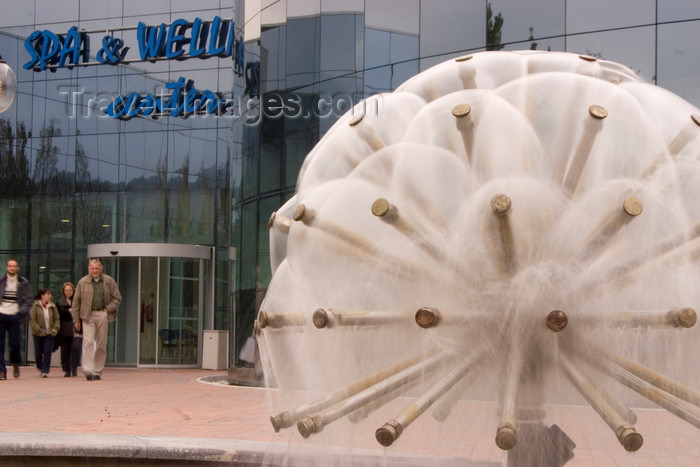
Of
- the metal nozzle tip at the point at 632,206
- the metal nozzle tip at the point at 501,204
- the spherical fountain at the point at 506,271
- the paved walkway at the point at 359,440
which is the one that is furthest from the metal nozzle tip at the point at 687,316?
the metal nozzle tip at the point at 501,204

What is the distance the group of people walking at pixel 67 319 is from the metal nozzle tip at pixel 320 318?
10.7 metres

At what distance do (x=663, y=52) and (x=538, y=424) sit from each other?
370 inches

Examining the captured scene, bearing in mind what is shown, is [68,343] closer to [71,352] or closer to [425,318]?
[71,352]

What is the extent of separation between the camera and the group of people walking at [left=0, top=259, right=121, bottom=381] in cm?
1343

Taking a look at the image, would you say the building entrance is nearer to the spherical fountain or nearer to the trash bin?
the trash bin

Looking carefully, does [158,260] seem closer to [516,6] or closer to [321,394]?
[516,6]

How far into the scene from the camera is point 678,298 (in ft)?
9.70

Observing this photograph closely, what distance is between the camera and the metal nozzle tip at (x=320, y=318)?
3.08 m

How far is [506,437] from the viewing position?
285cm

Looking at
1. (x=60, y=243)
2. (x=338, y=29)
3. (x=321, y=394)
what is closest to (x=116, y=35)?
(x=60, y=243)

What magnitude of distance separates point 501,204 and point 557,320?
1.25ft

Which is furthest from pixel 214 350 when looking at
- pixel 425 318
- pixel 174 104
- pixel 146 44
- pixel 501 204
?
pixel 501 204

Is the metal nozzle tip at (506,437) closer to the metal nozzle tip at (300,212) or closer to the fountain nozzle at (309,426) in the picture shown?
the fountain nozzle at (309,426)

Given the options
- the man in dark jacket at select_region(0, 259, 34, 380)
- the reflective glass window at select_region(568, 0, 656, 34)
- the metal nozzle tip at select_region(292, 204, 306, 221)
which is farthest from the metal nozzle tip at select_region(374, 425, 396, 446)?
the man in dark jacket at select_region(0, 259, 34, 380)
